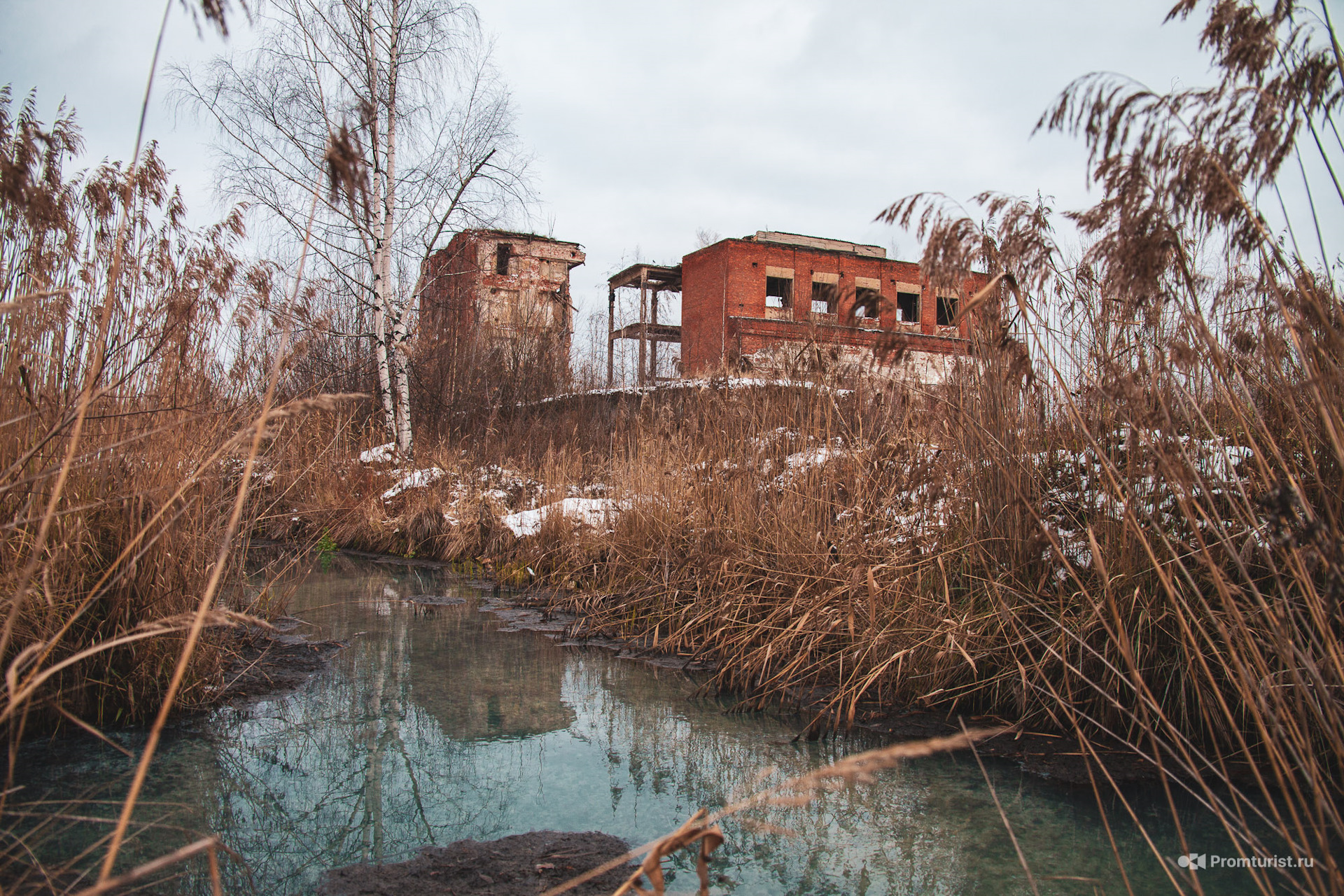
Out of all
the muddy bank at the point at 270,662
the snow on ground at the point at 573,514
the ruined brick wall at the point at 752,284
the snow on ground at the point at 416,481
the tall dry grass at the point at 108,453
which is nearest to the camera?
the tall dry grass at the point at 108,453

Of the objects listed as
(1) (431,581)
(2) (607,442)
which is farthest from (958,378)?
(2) (607,442)

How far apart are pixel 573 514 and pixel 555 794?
4137 millimetres

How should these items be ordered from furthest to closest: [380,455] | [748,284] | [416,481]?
[748,284] < [380,455] < [416,481]

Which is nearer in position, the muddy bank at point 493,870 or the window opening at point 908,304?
the muddy bank at point 493,870

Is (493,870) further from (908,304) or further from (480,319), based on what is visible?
(908,304)

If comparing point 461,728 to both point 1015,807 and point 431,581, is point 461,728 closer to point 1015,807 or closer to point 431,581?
point 1015,807

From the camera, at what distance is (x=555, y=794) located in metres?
2.83

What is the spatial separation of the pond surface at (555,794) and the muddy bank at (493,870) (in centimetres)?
8

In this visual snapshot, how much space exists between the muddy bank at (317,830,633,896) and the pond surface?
0.08 metres

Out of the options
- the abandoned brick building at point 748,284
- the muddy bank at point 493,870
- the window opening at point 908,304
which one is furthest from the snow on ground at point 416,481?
the window opening at point 908,304

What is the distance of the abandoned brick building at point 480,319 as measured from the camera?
1286cm

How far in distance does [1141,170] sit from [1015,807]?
6.63 feet

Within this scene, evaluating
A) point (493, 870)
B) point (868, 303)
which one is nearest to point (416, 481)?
point (493, 870)

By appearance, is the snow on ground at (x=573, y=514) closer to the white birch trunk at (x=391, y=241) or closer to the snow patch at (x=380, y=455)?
the snow patch at (x=380, y=455)
